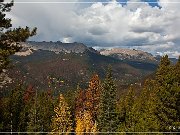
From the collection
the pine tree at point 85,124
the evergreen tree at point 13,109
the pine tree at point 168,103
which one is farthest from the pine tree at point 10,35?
the pine tree at point 85,124

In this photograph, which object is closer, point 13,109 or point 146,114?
point 146,114

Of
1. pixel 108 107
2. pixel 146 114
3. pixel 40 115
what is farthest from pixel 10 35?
pixel 40 115

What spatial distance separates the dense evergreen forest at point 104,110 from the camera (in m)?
33.8

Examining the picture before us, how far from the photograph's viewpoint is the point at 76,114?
274 feet

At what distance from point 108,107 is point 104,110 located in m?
1.06

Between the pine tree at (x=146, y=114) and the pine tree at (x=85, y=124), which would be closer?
the pine tree at (x=146, y=114)

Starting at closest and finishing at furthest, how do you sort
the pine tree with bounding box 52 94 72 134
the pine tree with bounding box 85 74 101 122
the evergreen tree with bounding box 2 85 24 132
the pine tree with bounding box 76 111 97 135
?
the evergreen tree with bounding box 2 85 24 132
the pine tree with bounding box 76 111 97 135
the pine tree with bounding box 52 94 72 134
the pine tree with bounding box 85 74 101 122

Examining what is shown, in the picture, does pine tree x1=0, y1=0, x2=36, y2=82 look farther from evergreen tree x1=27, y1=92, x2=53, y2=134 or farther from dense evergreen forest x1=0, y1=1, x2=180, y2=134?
evergreen tree x1=27, y1=92, x2=53, y2=134

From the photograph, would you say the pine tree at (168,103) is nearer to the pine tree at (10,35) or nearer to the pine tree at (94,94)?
the pine tree at (10,35)

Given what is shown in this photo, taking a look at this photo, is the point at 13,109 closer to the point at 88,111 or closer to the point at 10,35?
the point at 88,111

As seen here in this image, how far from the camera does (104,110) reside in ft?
221

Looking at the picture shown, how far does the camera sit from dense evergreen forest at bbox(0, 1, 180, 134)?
33812 mm

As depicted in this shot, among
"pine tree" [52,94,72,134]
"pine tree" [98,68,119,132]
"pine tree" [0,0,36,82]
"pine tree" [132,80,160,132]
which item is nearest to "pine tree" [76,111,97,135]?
"pine tree" [52,94,72,134]

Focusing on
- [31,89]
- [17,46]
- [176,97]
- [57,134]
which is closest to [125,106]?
[57,134]
